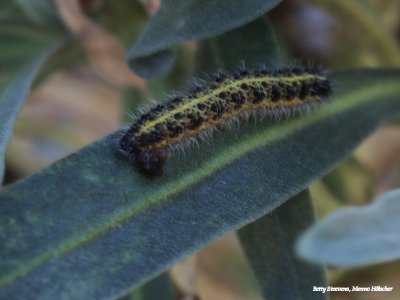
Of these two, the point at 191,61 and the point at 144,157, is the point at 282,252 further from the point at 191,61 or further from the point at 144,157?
the point at 191,61

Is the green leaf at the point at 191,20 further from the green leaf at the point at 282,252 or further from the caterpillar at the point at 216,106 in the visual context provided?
the green leaf at the point at 282,252

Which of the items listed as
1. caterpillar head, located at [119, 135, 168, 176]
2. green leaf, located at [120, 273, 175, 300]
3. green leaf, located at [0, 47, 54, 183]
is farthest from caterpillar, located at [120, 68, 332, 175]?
green leaf, located at [120, 273, 175, 300]

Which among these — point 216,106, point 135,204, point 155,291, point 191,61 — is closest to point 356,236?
point 135,204

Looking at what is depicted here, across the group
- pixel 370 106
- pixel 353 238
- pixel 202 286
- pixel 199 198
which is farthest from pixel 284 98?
pixel 202 286

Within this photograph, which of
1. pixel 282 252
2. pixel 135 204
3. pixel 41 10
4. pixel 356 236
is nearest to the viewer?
pixel 356 236

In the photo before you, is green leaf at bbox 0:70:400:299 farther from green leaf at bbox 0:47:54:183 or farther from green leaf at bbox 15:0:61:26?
green leaf at bbox 15:0:61:26

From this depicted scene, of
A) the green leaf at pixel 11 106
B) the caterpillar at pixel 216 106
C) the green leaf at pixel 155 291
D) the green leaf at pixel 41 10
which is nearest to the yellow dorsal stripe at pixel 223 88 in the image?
the caterpillar at pixel 216 106

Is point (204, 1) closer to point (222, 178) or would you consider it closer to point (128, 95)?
point (222, 178)
